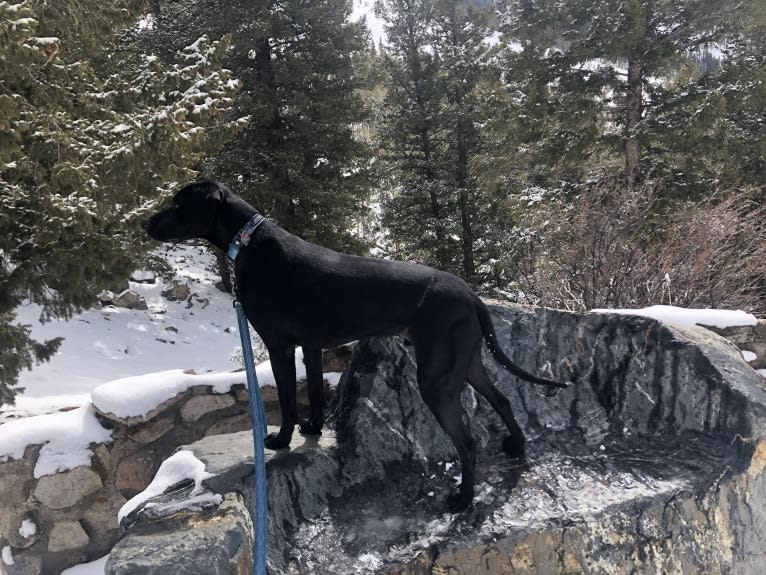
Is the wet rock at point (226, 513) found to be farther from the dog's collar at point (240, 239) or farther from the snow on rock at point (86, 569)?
the snow on rock at point (86, 569)

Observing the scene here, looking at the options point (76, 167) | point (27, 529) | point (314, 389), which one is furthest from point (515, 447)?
point (76, 167)

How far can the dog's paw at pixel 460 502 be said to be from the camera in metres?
2.52

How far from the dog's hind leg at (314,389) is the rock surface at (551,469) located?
160 mm

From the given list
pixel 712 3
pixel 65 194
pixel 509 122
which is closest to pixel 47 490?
pixel 65 194

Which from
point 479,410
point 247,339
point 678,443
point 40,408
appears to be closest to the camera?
point 247,339

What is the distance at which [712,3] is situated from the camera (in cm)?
903

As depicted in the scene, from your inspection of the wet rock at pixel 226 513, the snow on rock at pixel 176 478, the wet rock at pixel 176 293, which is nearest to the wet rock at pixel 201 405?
the wet rock at pixel 226 513

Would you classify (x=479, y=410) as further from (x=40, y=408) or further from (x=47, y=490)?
(x=40, y=408)

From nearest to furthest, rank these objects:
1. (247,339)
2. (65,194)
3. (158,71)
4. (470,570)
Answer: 1. (470,570)
2. (247,339)
3. (65,194)
4. (158,71)

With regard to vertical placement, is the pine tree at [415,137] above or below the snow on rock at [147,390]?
above

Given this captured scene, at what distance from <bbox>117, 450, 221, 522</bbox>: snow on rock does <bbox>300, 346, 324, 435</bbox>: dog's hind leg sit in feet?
2.22

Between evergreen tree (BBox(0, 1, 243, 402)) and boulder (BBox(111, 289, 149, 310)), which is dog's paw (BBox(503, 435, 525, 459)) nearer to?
evergreen tree (BBox(0, 1, 243, 402))

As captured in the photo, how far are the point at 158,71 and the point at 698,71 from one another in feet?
34.2

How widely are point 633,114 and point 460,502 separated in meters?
9.30
